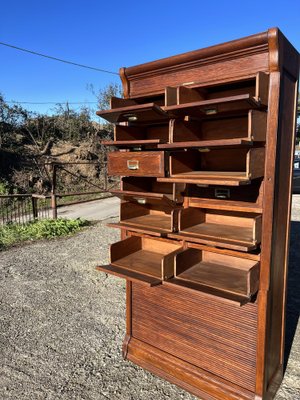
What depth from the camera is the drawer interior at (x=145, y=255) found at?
200 centimetres

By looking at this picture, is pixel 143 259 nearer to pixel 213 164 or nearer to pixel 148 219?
pixel 148 219

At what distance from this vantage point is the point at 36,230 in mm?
6484

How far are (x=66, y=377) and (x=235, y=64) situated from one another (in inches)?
93.8

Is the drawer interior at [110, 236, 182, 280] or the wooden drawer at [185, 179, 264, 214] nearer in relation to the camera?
the wooden drawer at [185, 179, 264, 214]

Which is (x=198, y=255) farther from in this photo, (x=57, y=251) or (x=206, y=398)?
(x=57, y=251)

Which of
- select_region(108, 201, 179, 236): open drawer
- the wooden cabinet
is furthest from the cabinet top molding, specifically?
select_region(108, 201, 179, 236): open drawer

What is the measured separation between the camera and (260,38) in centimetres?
166

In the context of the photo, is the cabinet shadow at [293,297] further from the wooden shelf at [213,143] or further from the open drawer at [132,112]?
the open drawer at [132,112]

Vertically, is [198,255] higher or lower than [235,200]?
lower

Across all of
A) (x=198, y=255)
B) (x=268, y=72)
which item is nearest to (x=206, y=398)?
(x=198, y=255)

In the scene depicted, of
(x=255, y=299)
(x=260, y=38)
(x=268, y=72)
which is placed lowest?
(x=255, y=299)

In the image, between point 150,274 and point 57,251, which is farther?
point 57,251

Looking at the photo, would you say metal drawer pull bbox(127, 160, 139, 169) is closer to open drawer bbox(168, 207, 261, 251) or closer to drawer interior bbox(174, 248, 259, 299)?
open drawer bbox(168, 207, 261, 251)

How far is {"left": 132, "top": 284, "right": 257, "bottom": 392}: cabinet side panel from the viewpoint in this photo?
6.52ft
